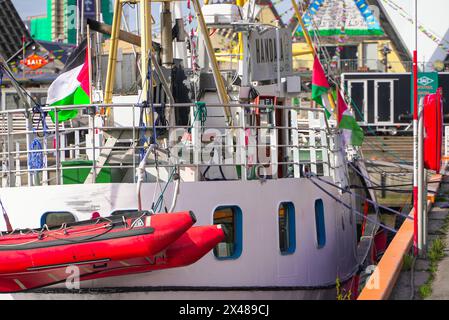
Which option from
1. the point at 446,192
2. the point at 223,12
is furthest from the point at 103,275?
the point at 446,192

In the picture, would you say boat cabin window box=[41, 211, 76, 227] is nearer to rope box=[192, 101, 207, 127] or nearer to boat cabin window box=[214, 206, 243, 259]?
boat cabin window box=[214, 206, 243, 259]

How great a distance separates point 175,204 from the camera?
39.3ft

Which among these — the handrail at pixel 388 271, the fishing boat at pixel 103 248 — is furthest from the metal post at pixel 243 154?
the handrail at pixel 388 271

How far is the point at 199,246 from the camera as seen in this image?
444 inches

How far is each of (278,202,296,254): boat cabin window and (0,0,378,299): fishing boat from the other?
2 centimetres

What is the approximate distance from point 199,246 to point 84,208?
1.97 m

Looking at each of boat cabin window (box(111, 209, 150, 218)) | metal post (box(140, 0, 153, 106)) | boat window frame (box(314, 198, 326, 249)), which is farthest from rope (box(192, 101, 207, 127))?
boat window frame (box(314, 198, 326, 249))

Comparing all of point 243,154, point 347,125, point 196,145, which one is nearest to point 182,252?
point 196,145

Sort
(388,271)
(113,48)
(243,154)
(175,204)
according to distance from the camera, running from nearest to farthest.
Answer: (388,271) < (175,204) < (243,154) < (113,48)

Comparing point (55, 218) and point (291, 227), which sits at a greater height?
point (55, 218)

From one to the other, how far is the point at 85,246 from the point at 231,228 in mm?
2576

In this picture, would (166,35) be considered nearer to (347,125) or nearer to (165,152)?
(165,152)

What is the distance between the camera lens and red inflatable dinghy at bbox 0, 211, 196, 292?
10773mm

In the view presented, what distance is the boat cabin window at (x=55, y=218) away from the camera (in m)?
12.6
